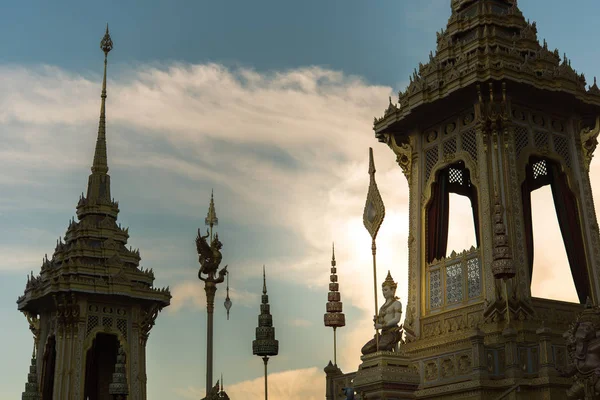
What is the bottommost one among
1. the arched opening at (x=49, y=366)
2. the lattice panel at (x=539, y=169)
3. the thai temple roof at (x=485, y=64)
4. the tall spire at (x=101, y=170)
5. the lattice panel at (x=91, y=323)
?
the arched opening at (x=49, y=366)

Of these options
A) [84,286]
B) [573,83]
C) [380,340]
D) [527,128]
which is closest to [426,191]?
[527,128]

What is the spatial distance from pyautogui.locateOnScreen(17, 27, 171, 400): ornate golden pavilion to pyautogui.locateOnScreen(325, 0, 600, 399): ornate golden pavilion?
22.3 meters

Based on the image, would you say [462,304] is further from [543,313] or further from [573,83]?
[573,83]

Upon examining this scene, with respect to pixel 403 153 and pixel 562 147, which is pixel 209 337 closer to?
pixel 403 153

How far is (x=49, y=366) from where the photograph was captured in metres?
48.7

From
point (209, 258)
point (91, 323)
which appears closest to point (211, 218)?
point (209, 258)

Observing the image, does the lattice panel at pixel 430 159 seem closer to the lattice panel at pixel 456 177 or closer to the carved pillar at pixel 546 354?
the lattice panel at pixel 456 177

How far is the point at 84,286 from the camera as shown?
46750 mm

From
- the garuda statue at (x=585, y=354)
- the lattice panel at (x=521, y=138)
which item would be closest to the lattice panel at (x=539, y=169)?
the lattice panel at (x=521, y=138)

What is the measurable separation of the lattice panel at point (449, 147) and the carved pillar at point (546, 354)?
7670mm

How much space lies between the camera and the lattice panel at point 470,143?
27547mm

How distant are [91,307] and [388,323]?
28.2 metres

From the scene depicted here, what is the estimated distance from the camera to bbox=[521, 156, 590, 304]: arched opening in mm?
26969

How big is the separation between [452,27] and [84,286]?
25.4m
